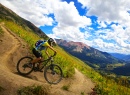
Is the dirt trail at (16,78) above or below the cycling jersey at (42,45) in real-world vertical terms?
below

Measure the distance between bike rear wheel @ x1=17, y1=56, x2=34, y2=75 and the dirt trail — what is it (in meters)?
0.44

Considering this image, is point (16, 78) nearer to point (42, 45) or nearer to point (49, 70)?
point (42, 45)

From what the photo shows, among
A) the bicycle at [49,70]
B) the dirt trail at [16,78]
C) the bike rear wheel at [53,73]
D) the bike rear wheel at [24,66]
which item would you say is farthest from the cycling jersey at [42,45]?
the dirt trail at [16,78]

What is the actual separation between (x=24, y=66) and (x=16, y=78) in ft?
10.3

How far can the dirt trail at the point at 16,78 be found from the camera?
11.2m

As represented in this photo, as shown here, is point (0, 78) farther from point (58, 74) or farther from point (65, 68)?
point (65, 68)

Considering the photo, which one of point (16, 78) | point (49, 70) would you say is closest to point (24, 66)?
point (49, 70)

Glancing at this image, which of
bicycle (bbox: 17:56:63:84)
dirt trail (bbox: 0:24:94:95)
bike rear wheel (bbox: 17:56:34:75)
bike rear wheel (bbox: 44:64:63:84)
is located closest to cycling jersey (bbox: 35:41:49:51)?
bicycle (bbox: 17:56:63:84)

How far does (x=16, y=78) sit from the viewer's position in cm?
1248

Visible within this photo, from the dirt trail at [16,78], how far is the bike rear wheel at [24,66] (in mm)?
439

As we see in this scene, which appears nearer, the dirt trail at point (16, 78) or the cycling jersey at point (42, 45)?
the dirt trail at point (16, 78)

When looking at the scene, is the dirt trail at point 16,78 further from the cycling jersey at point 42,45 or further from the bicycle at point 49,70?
the cycling jersey at point 42,45

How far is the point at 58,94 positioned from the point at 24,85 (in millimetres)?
2050

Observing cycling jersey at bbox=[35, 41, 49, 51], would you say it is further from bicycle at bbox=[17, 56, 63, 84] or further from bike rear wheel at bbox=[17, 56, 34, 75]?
bike rear wheel at bbox=[17, 56, 34, 75]
